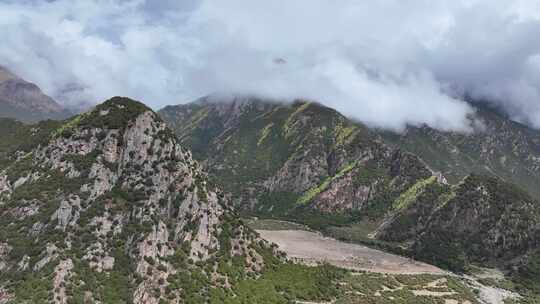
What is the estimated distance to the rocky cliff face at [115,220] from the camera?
141 m

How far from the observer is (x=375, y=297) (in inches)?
7623

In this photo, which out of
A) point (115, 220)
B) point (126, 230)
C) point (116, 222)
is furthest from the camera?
point (115, 220)

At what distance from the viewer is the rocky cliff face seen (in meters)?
141

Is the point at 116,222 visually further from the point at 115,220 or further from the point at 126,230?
the point at 126,230

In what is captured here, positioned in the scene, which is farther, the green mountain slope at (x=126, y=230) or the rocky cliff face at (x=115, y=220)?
the green mountain slope at (x=126, y=230)

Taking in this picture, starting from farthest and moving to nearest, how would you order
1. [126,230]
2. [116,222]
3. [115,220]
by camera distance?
[115,220]
[116,222]
[126,230]

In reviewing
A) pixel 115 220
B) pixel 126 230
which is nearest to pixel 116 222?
pixel 115 220

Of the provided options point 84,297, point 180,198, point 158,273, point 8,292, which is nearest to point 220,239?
point 180,198

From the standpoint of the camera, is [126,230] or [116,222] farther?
[116,222]

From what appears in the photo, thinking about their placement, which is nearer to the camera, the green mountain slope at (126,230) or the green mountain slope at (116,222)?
the green mountain slope at (116,222)

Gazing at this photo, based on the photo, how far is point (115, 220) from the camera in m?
159

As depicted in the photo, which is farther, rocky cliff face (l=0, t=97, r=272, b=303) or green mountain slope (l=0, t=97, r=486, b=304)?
green mountain slope (l=0, t=97, r=486, b=304)

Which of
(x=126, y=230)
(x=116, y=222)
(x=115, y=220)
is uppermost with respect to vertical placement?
(x=115, y=220)

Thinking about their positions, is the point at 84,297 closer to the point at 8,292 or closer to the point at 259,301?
the point at 8,292
